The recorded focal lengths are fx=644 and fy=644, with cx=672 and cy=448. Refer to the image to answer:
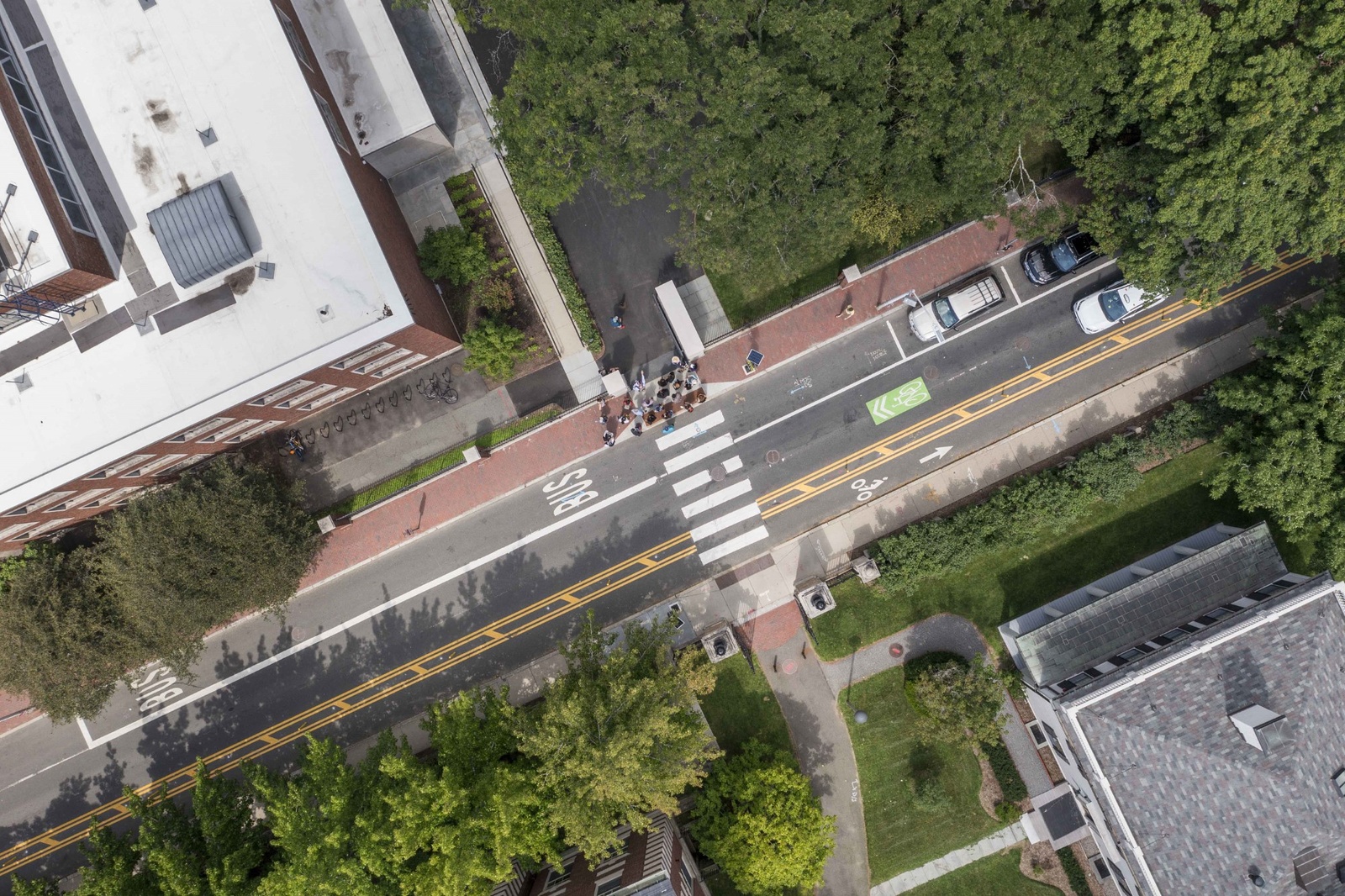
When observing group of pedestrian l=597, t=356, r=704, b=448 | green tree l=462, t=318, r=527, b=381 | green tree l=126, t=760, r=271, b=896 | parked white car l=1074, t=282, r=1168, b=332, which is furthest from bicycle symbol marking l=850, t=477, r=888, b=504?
green tree l=126, t=760, r=271, b=896

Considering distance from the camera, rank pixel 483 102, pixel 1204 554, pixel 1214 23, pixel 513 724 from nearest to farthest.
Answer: pixel 1214 23
pixel 513 724
pixel 1204 554
pixel 483 102

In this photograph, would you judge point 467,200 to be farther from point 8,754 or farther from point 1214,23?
point 8,754

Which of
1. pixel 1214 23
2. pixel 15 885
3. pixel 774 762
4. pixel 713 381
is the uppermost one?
pixel 1214 23

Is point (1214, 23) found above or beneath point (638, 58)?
beneath

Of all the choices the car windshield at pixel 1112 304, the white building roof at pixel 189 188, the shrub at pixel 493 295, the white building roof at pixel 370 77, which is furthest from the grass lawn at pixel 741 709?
the white building roof at pixel 370 77

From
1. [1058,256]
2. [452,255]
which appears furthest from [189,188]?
[1058,256]

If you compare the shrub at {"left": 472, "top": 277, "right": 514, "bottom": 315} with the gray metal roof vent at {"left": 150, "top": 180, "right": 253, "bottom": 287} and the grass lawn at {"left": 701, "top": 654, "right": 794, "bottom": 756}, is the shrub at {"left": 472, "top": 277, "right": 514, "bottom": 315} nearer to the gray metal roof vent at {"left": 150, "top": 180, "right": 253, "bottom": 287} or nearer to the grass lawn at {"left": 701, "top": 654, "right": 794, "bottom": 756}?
the gray metal roof vent at {"left": 150, "top": 180, "right": 253, "bottom": 287}

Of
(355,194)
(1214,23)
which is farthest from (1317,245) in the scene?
(355,194)
